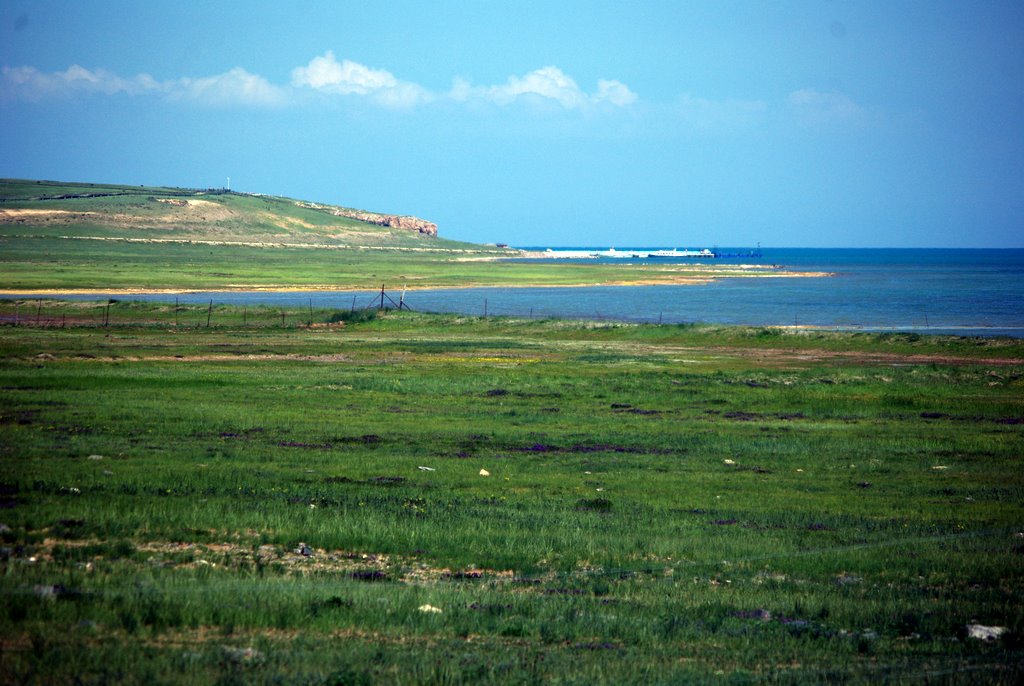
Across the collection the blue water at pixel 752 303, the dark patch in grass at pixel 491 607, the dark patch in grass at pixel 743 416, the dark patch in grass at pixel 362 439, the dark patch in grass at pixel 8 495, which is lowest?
the dark patch in grass at pixel 362 439

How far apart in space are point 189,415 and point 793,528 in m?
17.6

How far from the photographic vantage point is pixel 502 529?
15773 mm

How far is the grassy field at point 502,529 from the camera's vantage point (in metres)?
9.50

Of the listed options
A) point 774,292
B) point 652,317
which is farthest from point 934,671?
point 774,292

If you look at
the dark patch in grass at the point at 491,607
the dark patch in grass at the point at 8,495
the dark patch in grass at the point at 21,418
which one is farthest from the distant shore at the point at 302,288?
the dark patch in grass at the point at 491,607

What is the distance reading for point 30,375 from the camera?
111 ft

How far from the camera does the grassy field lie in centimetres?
950

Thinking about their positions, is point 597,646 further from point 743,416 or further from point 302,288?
point 302,288

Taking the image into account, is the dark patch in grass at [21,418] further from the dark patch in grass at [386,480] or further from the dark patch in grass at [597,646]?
the dark patch in grass at [597,646]

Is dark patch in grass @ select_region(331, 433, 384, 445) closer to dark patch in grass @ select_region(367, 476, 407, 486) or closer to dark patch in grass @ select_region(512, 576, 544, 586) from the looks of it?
dark patch in grass @ select_region(367, 476, 407, 486)

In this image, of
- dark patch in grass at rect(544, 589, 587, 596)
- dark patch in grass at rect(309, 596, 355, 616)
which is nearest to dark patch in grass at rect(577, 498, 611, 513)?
dark patch in grass at rect(544, 589, 587, 596)

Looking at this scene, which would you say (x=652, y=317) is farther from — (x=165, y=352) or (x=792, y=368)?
(x=165, y=352)

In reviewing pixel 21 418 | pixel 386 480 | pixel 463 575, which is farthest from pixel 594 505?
pixel 21 418

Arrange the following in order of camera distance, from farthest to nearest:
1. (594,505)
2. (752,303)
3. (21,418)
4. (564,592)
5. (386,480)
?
(752,303)
(21,418)
(386,480)
(594,505)
(564,592)
